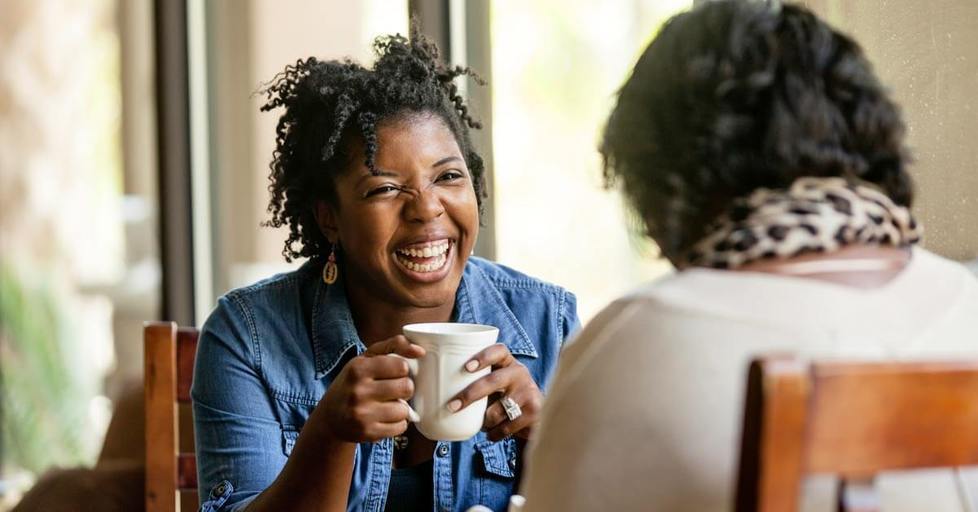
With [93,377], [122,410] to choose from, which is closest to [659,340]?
[122,410]

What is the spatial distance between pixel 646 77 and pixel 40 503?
5.17 ft

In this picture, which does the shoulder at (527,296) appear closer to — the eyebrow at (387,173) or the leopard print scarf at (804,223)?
the eyebrow at (387,173)

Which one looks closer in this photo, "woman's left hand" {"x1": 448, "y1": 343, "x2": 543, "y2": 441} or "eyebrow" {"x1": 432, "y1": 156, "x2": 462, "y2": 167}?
"woman's left hand" {"x1": 448, "y1": 343, "x2": 543, "y2": 441}

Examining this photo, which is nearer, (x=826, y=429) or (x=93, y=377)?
(x=826, y=429)

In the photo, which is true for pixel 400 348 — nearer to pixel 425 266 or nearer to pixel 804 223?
pixel 425 266

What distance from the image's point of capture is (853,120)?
87 cm

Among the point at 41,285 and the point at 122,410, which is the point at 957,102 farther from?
the point at 41,285

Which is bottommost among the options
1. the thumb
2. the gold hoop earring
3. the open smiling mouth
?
the thumb

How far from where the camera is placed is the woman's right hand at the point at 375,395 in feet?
3.89

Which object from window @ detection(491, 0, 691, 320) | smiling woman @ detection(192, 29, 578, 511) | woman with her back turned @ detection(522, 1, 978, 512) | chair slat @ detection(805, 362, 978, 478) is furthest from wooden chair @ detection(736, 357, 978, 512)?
window @ detection(491, 0, 691, 320)

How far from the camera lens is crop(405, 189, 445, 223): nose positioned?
1.48 metres

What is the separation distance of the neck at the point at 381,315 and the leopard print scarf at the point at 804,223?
758 mm

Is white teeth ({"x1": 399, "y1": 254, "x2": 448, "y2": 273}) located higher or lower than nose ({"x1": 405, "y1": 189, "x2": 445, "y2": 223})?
lower

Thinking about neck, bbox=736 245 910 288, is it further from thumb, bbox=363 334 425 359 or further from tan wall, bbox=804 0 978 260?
tan wall, bbox=804 0 978 260
